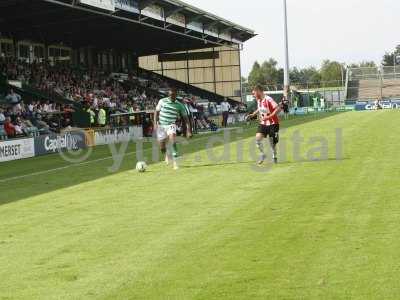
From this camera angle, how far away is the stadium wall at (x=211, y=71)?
6688 centimetres

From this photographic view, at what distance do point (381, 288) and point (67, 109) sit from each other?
29.9m

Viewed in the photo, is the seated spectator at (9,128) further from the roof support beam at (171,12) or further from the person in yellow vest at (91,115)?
the roof support beam at (171,12)

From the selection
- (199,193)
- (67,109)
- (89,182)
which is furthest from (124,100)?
(199,193)

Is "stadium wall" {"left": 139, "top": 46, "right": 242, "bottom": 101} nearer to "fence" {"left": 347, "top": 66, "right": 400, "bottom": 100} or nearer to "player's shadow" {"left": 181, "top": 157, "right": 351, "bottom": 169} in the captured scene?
"fence" {"left": 347, "top": 66, "right": 400, "bottom": 100}

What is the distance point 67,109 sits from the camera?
35312 millimetres

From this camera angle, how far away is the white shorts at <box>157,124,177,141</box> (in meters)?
18.9

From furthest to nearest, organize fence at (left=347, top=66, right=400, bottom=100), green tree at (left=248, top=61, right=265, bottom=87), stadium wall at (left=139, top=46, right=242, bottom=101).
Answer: green tree at (left=248, top=61, right=265, bottom=87)
fence at (left=347, top=66, right=400, bottom=100)
stadium wall at (left=139, top=46, right=242, bottom=101)

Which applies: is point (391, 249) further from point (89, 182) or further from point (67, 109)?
point (67, 109)

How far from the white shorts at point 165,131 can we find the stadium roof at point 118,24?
15653 millimetres

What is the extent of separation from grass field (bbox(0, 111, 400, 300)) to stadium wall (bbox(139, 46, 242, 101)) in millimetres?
50183

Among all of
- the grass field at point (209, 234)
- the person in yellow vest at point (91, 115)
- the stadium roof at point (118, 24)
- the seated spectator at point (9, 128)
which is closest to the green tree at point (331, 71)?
the stadium roof at point (118, 24)

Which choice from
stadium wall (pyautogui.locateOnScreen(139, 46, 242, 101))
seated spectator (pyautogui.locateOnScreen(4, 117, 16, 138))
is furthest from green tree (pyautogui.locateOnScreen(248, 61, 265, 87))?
seated spectator (pyautogui.locateOnScreen(4, 117, 16, 138))

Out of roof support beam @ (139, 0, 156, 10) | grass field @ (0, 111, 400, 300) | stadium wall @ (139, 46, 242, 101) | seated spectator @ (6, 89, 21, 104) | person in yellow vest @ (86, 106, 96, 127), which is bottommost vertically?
grass field @ (0, 111, 400, 300)

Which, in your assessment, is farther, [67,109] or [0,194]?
[67,109]
